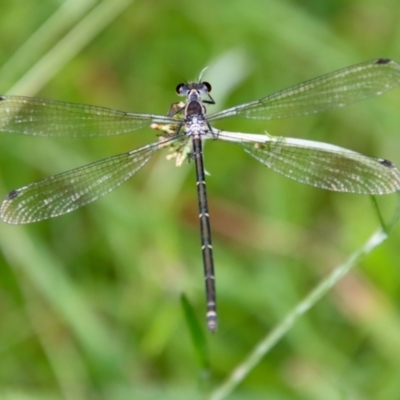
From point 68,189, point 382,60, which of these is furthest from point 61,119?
point 382,60

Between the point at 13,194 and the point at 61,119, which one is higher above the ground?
the point at 61,119

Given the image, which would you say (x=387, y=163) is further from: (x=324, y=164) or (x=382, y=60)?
(x=382, y=60)

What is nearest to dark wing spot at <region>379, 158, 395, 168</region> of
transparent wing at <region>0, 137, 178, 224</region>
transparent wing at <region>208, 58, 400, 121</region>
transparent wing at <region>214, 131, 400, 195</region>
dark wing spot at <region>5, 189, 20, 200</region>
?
transparent wing at <region>214, 131, 400, 195</region>

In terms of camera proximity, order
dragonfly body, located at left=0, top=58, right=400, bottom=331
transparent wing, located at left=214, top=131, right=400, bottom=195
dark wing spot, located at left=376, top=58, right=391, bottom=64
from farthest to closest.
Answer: dark wing spot, located at left=376, top=58, right=391, bottom=64 < dragonfly body, located at left=0, top=58, right=400, bottom=331 < transparent wing, located at left=214, top=131, right=400, bottom=195

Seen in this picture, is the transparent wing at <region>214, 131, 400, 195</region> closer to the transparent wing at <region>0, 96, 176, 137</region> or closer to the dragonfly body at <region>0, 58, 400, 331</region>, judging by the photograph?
the dragonfly body at <region>0, 58, 400, 331</region>

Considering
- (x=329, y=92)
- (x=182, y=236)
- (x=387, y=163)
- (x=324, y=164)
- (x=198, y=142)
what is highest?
(x=182, y=236)

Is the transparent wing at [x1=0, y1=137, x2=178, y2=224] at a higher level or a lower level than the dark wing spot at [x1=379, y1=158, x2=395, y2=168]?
higher

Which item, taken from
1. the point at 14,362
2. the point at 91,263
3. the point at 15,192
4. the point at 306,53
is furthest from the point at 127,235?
the point at 306,53
